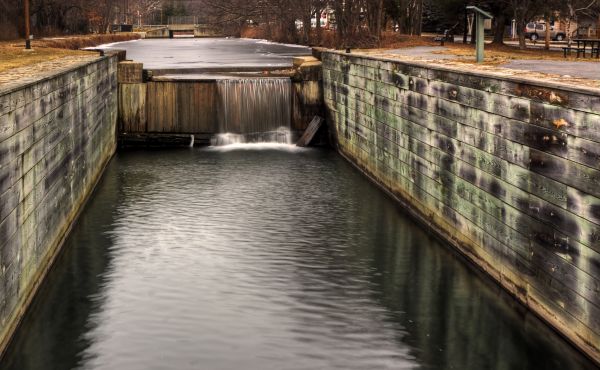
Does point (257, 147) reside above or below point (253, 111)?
below

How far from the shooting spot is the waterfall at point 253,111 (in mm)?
35656

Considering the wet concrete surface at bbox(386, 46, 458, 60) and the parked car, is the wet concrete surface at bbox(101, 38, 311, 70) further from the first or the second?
the parked car

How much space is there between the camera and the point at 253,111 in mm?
35938

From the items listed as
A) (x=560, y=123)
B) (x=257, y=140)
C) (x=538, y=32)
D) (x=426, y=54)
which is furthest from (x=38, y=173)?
(x=538, y=32)

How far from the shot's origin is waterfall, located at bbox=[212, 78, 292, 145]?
3566cm

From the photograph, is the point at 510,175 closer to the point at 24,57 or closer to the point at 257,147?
the point at 257,147

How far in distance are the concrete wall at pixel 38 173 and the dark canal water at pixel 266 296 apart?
0.63m

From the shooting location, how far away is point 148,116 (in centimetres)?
3528

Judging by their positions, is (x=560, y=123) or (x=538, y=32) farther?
(x=538, y=32)

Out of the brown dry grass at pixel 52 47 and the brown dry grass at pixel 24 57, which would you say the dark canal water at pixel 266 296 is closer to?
the brown dry grass at pixel 24 57

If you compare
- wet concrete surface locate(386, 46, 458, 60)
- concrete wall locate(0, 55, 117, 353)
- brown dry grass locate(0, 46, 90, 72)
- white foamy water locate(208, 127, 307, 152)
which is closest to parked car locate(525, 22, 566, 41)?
wet concrete surface locate(386, 46, 458, 60)

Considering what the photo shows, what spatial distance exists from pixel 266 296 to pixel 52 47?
1630 inches

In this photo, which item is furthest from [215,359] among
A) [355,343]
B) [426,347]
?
[426,347]

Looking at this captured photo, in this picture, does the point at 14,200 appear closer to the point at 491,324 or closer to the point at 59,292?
the point at 59,292
